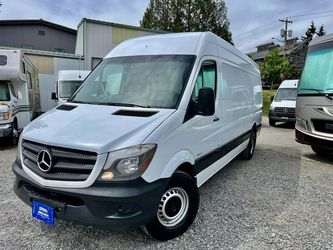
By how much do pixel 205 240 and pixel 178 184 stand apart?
0.73 m

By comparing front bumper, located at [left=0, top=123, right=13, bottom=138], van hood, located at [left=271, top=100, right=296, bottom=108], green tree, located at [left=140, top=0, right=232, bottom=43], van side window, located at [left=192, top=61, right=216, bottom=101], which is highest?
green tree, located at [left=140, top=0, right=232, bottom=43]

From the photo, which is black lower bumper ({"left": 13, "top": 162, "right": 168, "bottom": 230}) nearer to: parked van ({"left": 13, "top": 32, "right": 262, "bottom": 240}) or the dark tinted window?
parked van ({"left": 13, "top": 32, "right": 262, "bottom": 240})

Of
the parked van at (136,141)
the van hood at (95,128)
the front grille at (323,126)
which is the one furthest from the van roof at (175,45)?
the front grille at (323,126)

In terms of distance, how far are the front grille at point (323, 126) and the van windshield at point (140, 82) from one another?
4.46m

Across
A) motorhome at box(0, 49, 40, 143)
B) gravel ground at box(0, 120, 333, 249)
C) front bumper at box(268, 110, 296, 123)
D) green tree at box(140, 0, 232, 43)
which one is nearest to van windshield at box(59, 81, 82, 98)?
motorhome at box(0, 49, 40, 143)

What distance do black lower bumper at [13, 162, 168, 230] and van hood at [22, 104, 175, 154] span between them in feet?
1.22

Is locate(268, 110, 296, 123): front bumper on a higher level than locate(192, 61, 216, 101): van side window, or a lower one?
lower

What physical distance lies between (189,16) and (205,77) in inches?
1147

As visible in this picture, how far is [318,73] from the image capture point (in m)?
7.09

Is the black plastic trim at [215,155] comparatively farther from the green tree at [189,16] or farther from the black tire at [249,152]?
the green tree at [189,16]

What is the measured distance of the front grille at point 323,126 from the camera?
6.66m

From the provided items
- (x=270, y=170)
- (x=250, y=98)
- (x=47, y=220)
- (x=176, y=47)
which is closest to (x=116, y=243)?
(x=47, y=220)

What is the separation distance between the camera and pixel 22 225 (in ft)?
12.1

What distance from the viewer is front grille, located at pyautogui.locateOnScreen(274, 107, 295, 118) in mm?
13906
